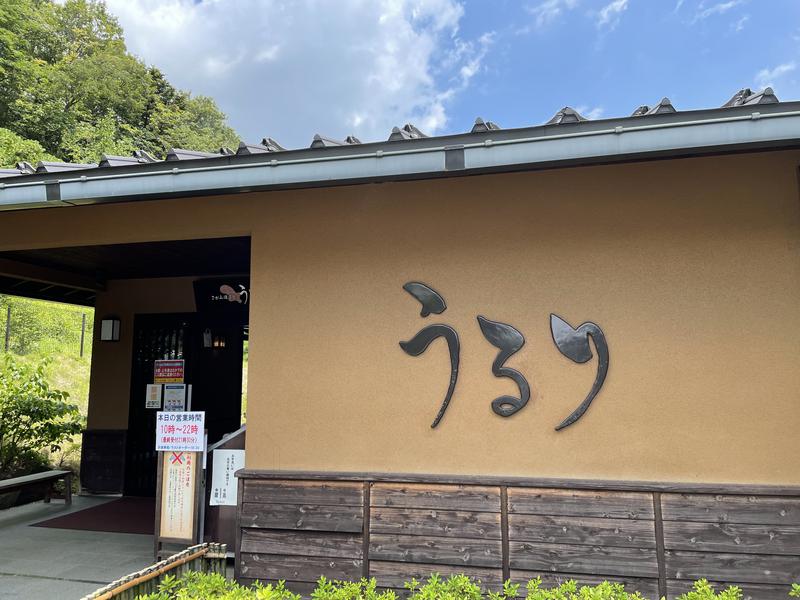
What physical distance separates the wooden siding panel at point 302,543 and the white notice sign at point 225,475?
2.26 ft

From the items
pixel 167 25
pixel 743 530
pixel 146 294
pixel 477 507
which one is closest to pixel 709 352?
pixel 743 530

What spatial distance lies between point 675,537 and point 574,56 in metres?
32.0

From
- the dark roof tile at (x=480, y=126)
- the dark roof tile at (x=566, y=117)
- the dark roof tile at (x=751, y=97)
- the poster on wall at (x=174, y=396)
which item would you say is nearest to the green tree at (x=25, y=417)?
the poster on wall at (x=174, y=396)

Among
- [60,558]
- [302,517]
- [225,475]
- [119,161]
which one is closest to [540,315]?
[302,517]

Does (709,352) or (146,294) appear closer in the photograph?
(709,352)

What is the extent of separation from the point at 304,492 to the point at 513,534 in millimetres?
1354

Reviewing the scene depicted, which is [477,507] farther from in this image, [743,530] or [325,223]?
[325,223]

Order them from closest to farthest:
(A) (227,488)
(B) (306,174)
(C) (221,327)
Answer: (B) (306,174) → (A) (227,488) → (C) (221,327)

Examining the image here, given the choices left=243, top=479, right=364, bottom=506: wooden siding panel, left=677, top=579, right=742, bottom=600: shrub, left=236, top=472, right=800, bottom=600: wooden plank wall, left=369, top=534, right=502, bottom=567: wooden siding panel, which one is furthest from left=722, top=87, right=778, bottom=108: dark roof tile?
left=243, top=479, right=364, bottom=506: wooden siding panel

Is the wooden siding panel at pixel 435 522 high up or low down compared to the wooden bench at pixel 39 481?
up

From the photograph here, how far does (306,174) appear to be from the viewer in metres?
3.18

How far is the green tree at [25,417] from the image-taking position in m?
7.05

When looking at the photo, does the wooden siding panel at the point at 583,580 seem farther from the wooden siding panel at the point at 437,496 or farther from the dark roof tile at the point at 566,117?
the dark roof tile at the point at 566,117

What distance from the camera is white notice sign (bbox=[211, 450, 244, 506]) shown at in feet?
14.2
